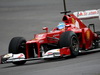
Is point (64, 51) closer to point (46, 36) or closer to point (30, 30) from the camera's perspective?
point (46, 36)

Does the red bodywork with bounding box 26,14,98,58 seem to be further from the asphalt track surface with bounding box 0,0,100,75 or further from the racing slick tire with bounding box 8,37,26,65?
the asphalt track surface with bounding box 0,0,100,75

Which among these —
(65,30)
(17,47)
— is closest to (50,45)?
(65,30)

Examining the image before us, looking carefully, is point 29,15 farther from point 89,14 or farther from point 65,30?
point 65,30

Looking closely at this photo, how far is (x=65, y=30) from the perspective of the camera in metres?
14.0

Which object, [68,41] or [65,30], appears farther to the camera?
[65,30]

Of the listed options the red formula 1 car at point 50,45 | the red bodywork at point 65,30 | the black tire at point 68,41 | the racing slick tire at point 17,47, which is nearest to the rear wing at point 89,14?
the red bodywork at point 65,30

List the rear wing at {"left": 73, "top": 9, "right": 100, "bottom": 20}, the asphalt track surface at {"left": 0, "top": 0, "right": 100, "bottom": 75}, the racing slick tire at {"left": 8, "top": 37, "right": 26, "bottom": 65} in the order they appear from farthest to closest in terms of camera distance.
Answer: the asphalt track surface at {"left": 0, "top": 0, "right": 100, "bottom": 75} → the rear wing at {"left": 73, "top": 9, "right": 100, "bottom": 20} → the racing slick tire at {"left": 8, "top": 37, "right": 26, "bottom": 65}

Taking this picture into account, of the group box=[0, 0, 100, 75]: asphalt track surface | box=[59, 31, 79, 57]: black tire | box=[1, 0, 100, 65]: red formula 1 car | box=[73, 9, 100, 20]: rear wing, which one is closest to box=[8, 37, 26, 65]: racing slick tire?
box=[1, 0, 100, 65]: red formula 1 car

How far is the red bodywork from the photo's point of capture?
13.1 metres

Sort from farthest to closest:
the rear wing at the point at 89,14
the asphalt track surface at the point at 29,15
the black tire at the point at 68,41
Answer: the asphalt track surface at the point at 29,15 < the rear wing at the point at 89,14 < the black tire at the point at 68,41

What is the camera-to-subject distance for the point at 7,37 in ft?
67.2

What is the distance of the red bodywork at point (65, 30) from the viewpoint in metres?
13.1

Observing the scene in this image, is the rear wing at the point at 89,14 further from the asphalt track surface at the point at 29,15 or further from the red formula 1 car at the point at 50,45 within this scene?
the asphalt track surface at the point at 29,15

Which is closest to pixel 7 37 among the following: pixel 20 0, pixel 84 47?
pixel 84 47
